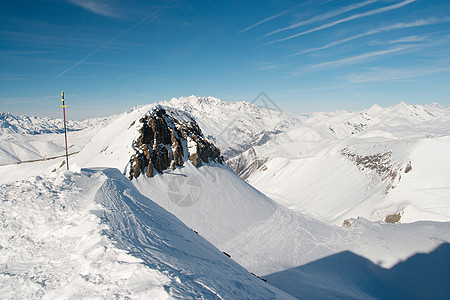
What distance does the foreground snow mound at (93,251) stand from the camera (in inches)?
205

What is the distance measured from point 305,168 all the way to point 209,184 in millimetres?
73318

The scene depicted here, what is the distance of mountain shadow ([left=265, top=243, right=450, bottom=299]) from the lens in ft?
55.8

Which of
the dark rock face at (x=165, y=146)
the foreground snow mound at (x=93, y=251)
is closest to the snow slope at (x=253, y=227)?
the dark rock face at (x=165, y=146)

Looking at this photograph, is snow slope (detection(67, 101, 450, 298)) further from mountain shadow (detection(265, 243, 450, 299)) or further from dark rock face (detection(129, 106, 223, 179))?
dark rock face (detection(129, 106, 223, 179))

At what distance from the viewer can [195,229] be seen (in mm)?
27438

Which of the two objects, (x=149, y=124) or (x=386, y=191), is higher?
(x=149, y=124)

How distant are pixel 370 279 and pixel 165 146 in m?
29.6

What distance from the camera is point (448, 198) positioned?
148 feet

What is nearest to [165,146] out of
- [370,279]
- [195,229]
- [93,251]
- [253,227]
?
[195,229]

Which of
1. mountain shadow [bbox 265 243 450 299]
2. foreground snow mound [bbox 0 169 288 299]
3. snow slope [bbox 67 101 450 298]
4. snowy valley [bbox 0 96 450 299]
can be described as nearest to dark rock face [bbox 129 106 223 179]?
snowy valley [bbox 0 96 450 299]

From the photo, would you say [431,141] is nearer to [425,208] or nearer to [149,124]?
[425,208]

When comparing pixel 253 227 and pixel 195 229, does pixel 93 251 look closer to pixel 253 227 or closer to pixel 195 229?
pixel 195 229

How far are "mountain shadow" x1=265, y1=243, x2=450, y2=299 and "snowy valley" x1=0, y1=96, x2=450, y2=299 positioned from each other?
0.11 meters

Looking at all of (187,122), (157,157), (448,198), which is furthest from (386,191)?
(157,157)
